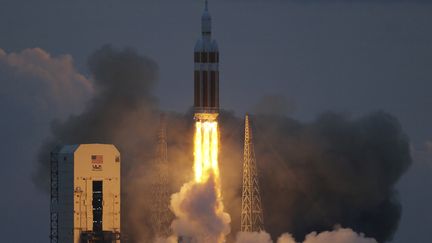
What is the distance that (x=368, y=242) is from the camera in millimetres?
152750

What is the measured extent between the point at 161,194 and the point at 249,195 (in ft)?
24.8

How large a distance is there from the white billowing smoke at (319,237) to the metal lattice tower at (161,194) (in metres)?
8.26

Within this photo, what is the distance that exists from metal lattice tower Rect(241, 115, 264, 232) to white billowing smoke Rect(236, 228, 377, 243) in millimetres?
2203

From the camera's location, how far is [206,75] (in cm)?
14600

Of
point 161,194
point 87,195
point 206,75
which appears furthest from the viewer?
point 161,194

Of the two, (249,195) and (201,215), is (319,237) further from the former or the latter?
(201,215)

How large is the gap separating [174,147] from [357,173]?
15.5m

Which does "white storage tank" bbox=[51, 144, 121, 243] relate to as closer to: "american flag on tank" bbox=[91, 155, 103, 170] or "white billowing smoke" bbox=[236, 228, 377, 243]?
"american flag on tank" bbox=[91, 155, 103, 170]

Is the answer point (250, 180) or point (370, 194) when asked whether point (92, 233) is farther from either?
point (370, 194)

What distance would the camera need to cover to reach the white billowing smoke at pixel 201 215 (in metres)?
147

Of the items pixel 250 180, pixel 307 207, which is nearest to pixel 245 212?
pixel 250 180

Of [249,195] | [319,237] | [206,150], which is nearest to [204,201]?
[206,150]

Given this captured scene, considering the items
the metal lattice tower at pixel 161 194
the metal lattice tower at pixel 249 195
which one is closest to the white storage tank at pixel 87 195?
the metal lattice tower at pixel 161 194

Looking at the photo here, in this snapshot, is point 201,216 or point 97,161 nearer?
point 201,216
